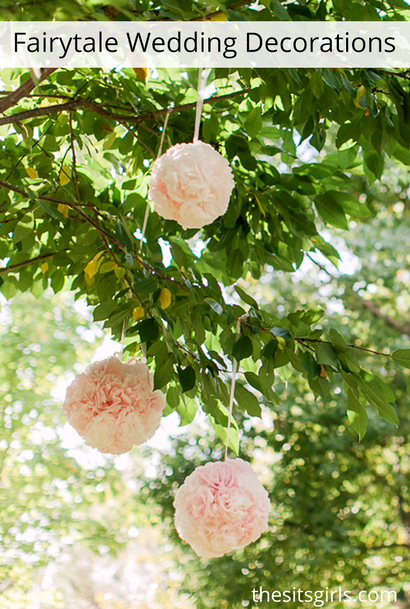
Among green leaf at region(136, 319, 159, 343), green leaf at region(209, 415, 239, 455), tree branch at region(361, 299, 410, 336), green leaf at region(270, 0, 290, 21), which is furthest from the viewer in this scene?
tree branch at region(361, 299, 410, 336)

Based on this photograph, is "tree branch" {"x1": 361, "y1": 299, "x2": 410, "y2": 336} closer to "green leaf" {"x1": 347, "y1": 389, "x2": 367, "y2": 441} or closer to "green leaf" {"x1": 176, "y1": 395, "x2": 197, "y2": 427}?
"green leaf" {"x1": 176, "y1": 395, "x2": 197, "y2": 427}

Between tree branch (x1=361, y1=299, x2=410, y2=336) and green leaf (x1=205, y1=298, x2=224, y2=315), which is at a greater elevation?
green leaf (x1=205, y1=298, x2=224, y2=315)

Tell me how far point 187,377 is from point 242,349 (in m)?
0.12

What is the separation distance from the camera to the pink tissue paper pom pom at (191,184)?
2.75 ft

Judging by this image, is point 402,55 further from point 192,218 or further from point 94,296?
point 94,296

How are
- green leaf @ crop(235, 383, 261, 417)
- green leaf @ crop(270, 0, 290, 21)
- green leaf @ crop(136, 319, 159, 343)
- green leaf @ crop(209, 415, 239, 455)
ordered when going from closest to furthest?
green leaf @ crop(270, 0, 290, 21) < green leaf @ crop(136, 319, 159, 343) < green leaf @ crop(235, 383, 261, 417) < green leaf @ crop(209, 415, 239, 455)

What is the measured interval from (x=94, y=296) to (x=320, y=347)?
673mm

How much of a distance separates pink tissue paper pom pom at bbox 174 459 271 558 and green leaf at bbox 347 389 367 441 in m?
0.25

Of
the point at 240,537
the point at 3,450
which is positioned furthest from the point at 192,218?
the point at 3,450

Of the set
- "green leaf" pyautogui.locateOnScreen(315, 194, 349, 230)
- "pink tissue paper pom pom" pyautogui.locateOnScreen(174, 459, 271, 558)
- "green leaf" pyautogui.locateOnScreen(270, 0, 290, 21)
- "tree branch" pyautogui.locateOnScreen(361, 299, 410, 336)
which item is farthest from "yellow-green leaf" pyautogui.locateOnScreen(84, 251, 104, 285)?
→ "tree branch" pyautogui.locateOnScreen(361, 299, 410, 336)

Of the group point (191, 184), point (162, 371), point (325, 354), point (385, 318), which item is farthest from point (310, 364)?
point (385, 318)

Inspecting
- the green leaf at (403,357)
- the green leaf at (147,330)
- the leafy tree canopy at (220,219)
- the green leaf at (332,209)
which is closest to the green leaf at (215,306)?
the leafy tree canopy at (220,219)

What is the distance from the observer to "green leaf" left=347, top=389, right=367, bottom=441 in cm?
99

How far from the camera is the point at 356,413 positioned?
101 cm
